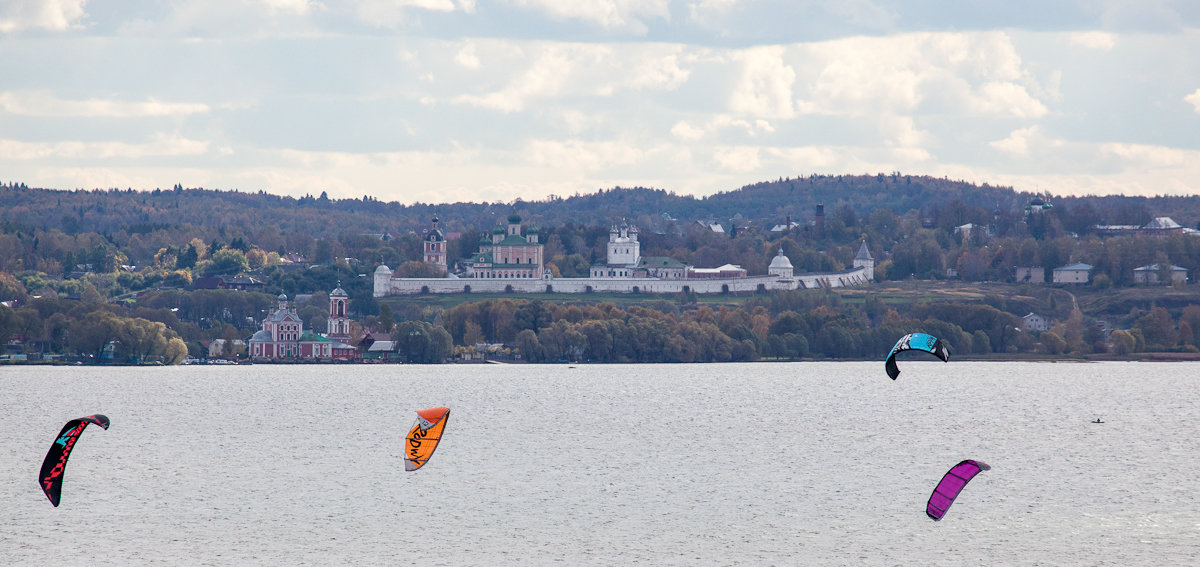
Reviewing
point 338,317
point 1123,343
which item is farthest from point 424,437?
point 338,317

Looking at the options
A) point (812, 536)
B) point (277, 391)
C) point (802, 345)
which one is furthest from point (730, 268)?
point (812, 536)

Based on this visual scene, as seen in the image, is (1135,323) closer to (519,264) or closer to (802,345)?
(802,345)

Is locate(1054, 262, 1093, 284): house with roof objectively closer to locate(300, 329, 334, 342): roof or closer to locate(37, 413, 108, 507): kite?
locate(300, 329, 334, 342): roof

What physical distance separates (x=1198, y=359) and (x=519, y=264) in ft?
251

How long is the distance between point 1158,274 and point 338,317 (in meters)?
78.9

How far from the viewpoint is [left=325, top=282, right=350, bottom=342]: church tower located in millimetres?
150375

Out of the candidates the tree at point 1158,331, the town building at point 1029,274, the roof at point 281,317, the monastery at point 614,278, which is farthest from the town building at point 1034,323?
the roof at point 281,317

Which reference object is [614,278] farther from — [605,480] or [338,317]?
[605,480]

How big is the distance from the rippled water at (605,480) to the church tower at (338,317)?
3999cm

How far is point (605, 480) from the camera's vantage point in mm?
58656

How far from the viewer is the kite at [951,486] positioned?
40594mm

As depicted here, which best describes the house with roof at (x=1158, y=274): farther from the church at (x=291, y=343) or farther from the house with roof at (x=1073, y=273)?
the church at (x=291, y=343)

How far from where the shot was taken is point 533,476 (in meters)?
59.8

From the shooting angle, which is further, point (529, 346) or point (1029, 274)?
point (1029, 274)
